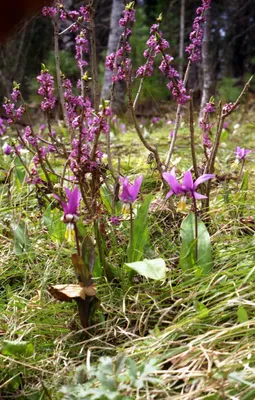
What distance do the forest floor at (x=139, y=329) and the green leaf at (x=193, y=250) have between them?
4 centimetres

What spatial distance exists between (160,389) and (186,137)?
152 inches

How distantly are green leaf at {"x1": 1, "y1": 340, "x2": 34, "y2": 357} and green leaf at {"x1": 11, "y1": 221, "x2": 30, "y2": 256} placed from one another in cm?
51

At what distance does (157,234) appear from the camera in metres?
1.85

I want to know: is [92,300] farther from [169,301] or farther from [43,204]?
[43,204]

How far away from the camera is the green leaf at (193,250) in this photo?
146cm

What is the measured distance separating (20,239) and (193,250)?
2.06ft

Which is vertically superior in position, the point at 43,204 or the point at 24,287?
the point at 43,204

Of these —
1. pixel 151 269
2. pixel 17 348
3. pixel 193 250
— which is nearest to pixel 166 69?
pixel 193 250

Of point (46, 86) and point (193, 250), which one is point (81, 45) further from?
point (193, 250)

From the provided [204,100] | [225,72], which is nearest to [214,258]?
[204,100]

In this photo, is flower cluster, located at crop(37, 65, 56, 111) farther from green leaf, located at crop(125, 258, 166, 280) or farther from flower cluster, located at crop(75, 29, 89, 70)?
green leaf, located at crop(125, 258, 166, 280)

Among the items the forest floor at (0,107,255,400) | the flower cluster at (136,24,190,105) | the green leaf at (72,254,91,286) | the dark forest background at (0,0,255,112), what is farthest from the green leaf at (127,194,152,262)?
the dark forest background at (0,0,255,112)

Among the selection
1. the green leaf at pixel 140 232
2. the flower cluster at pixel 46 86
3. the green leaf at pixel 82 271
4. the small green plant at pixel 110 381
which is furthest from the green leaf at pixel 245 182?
the small green plant at pixel 110 381

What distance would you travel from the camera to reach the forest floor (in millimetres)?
1005
